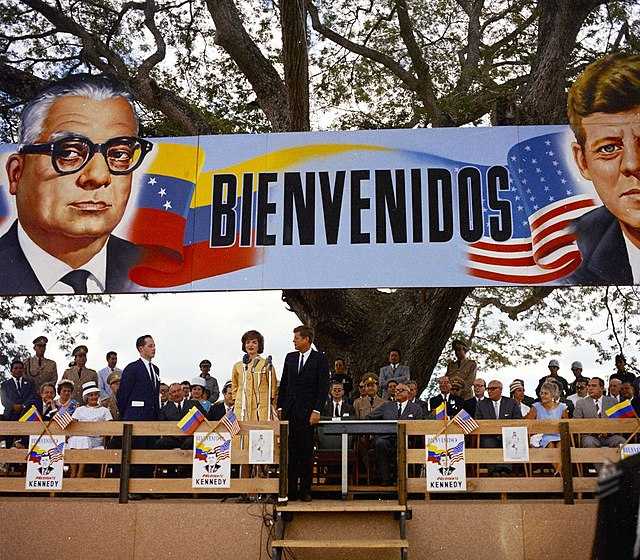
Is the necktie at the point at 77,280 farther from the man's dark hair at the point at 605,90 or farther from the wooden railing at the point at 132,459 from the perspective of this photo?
the man's dark hair at the point at 605,90

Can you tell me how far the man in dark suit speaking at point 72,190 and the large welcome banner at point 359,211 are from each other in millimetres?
137

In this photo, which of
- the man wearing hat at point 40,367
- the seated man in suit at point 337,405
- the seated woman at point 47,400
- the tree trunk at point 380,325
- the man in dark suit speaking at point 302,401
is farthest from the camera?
the tree trunk at point 380,325

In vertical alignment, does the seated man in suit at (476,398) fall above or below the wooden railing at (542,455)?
above

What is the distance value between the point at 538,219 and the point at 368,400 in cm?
312

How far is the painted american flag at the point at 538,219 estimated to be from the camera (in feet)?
31.9

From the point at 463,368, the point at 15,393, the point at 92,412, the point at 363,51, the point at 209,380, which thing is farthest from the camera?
the point at 363,51

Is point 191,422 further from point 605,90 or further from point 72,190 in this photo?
point 605,90

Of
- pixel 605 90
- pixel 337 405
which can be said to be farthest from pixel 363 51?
pixel 337 405

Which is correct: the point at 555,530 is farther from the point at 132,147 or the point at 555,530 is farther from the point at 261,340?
the point at 132,147

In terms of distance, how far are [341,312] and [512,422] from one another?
18.8 ft

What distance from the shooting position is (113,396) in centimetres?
1087

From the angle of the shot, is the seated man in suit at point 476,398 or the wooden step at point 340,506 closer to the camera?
the wooden step at point 340,506

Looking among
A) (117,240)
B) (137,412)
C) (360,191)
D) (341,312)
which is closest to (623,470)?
(137,412)

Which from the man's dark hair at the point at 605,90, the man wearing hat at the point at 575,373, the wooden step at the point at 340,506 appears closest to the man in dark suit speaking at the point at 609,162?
the man's dark hair at the point at 605,90
